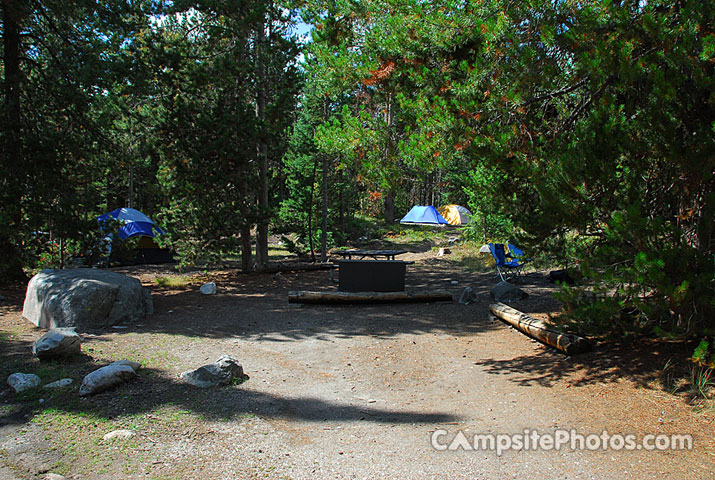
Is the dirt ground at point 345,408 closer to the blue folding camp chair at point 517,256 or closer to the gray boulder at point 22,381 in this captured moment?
the gray boulder at point 22,381

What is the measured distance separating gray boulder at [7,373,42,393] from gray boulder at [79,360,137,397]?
19.5 inches

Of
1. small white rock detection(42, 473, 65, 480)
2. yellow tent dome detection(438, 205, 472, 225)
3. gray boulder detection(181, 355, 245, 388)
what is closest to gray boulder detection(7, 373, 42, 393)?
gray boulder detection(181, 355, 245, 388)

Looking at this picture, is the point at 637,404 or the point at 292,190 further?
the point at 292,190

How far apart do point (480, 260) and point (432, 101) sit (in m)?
10.1

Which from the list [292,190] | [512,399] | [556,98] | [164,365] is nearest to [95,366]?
[164,365]

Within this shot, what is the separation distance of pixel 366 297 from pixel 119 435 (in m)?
6.13

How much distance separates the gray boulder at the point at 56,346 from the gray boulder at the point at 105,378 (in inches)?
34.2

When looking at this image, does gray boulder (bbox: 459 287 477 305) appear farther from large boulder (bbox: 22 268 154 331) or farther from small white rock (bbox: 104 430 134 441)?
small white rock (bbox: 104 430 134 441)

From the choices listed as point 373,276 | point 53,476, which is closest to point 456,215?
point 373,276

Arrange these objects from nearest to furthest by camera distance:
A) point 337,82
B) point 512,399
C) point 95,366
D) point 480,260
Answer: point 512,399, point 95,366, point 337,82, point 480,260

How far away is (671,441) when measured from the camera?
11.1 feet

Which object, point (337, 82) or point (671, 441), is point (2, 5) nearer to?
point (337, 82)

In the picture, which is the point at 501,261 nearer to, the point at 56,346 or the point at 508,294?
the point at 508,294

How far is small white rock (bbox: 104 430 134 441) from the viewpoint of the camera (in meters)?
3.48
